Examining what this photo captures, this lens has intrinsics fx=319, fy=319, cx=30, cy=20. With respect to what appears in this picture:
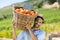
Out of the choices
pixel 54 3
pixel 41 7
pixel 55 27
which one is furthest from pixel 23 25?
pixel 54 3

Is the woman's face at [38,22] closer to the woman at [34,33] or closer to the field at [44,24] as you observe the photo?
the woman at [34,33]

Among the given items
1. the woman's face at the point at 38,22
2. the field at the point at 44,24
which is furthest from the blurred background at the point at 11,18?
the woman's face at the point at 38,22

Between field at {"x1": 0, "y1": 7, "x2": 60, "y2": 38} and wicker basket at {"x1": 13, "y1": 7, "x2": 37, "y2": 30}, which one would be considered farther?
field at {"x1": 0, "y1": 7, "x2": 60, "y2": 38}

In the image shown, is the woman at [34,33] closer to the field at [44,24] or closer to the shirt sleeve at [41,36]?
the shirt sleeve at [41,36]

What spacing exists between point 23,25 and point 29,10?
Answer: 19cm

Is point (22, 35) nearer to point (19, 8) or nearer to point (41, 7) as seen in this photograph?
point (19, 8)

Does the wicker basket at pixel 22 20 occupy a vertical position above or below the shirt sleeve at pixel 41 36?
above

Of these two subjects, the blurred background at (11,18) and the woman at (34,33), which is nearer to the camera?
the woman at (34,33)

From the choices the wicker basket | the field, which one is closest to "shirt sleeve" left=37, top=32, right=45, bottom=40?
the wicker basket

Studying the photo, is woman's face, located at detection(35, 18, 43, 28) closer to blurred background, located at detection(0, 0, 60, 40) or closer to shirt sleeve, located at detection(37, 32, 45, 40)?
shirt sleeve, located at detection(37, 32, 45, 40)

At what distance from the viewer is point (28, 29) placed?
107 inches

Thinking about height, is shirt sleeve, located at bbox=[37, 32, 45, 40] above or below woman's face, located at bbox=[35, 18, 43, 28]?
below

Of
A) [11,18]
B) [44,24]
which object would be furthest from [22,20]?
[11,18]

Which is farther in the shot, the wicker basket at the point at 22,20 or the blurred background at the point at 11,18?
the blurred background at the point at 11,18
